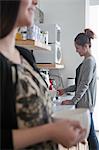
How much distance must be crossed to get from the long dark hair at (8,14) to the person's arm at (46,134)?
270 mm

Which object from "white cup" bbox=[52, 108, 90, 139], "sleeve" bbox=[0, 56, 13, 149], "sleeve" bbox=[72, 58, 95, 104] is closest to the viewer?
"sleeve" bbox=[0, 56, 13, 149]

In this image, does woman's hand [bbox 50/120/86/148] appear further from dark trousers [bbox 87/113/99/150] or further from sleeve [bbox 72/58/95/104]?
dark trousers [bbox 87/113/99/150]

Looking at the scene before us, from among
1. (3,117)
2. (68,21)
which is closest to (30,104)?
(3,117)

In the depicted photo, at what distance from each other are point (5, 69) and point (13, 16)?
0.46 feet

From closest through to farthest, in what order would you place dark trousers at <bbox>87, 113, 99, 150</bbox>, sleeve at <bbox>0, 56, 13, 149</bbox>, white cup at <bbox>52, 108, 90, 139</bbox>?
1. sleeve at <bbox>0, 56, 13, 149</bbox>
2. white cup at <bbox>52, 108, 90, 139</bbox>
3. dark trousers at <bbox>87, 113, 99, 150</bbox>

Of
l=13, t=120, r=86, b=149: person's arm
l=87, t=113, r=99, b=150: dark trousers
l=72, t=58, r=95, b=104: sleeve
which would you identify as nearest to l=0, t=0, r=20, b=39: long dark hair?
l=13, t=120, r=86, b=149: person's arm

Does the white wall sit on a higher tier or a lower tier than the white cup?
higher

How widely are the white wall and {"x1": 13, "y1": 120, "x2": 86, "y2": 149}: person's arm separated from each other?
12.6 feet

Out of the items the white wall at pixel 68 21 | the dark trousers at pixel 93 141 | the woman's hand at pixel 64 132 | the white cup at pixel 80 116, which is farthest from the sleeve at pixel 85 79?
the woman's hand at pixel 64 132

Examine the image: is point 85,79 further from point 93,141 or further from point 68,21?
point 68,21

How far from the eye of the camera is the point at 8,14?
0.74m

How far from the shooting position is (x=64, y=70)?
15.2ft

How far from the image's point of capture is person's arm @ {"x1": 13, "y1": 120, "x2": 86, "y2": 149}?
0.70 meters

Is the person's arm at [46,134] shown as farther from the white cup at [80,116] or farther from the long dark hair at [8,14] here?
the long dark hair at [8,14]
